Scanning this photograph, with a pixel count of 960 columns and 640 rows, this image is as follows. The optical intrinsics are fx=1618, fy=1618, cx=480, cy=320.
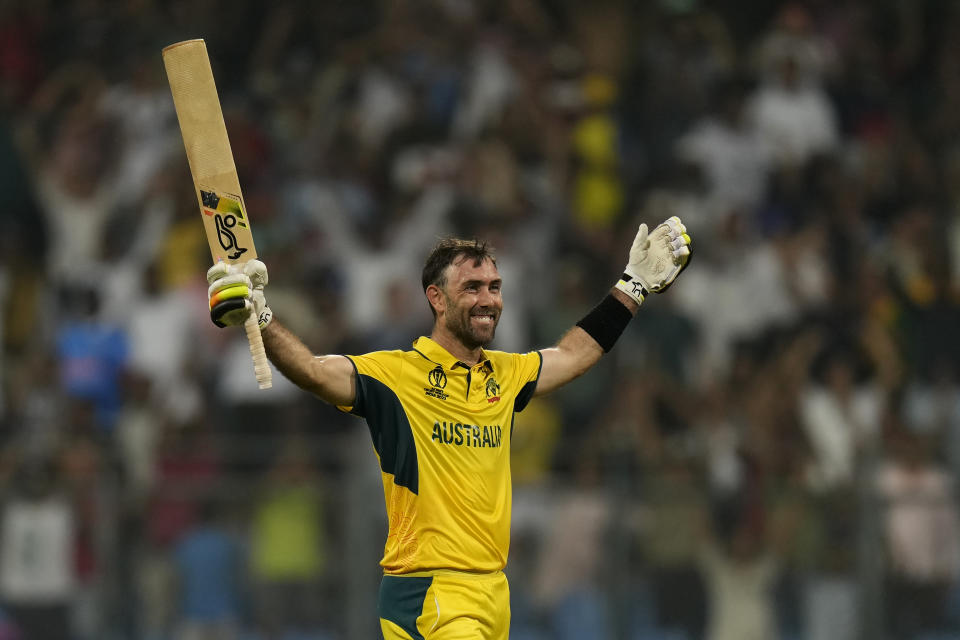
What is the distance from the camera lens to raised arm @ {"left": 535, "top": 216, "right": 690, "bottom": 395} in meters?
7.57

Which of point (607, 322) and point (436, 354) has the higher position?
point (607, 322)

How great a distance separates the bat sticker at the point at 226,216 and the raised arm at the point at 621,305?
1588 mm

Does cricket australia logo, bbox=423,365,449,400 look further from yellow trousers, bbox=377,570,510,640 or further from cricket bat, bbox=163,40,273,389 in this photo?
cricket bat, bbox=163,40,273,389

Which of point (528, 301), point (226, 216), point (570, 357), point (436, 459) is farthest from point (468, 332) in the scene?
point (528, 301)

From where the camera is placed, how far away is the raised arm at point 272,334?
6254mm

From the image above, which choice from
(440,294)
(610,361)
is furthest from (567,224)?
(440,294)

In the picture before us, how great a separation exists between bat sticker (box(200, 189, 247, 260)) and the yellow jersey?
69cm

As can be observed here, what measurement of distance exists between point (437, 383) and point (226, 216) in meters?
1.16

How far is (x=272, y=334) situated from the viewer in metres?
6.52

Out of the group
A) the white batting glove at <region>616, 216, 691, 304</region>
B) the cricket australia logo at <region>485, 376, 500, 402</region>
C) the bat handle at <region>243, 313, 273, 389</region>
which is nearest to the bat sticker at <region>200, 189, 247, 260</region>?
the bat handle at <region>243, 313, 273, 389</region>

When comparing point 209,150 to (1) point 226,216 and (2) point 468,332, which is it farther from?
(2) point 468,332

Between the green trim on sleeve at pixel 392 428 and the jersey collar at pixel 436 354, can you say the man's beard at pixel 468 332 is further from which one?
the green trim on sleeve at pixel 392 428

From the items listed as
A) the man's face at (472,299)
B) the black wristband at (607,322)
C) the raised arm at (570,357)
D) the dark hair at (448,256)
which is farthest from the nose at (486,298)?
the black wristband at (607,322)

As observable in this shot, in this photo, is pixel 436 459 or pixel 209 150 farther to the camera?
pixel 436 459
